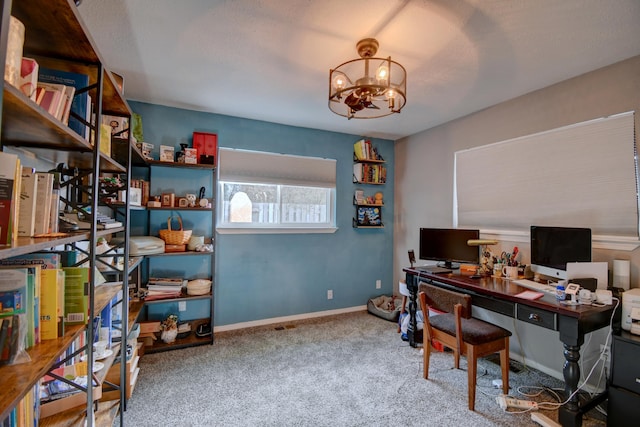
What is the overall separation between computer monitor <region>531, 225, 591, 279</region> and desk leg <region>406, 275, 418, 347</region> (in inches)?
40.5

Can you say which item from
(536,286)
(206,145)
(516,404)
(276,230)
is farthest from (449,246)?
(206,145)

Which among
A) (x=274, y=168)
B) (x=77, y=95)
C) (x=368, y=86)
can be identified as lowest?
(x=77, y=95)

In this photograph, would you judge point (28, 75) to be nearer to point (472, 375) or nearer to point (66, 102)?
point (66, 102)

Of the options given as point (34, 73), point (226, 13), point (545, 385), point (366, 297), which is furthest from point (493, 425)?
point (226, 13)

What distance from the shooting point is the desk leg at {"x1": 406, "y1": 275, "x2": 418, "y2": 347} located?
2.94 m

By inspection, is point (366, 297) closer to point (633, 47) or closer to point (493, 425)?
point (493, 425)

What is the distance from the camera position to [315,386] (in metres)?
2.28

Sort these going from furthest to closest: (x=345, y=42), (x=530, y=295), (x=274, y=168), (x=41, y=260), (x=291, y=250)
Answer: (x=291, y=250)
(x=274, y=168)
(x=530, y=295)
(x=345, y=42)
(x=41, y=260)

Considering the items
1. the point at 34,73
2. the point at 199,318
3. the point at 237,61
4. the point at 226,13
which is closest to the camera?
the point at 34,73

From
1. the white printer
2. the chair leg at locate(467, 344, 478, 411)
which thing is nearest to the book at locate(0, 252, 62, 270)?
the chair leg at locate(467, 344, 478, 411)

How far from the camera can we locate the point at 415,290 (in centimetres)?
297

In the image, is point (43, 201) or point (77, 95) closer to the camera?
point (43, 201)

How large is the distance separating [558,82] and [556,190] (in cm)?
89

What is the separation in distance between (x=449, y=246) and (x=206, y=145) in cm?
275
